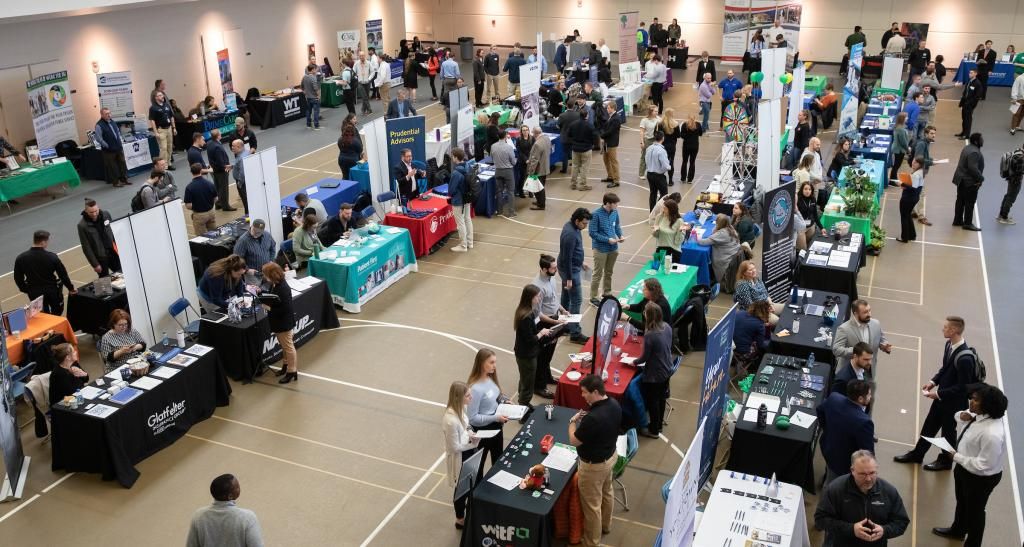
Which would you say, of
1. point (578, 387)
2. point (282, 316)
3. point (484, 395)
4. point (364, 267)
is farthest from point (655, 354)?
point (364, 267)

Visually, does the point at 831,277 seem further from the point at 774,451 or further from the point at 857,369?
the point at 774,451

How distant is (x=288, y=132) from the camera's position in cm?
2195

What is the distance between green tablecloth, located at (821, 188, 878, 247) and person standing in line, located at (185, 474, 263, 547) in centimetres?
1006

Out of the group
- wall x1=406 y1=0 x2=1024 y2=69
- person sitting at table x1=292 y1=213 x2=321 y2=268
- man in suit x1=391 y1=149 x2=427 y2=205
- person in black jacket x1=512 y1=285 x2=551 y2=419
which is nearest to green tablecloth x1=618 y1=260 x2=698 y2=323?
person in black jacket x1=512 y1=285 x2=551 y2=419

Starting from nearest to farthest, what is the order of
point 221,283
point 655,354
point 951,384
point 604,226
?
point 951,384
point 655,354
point 221,283
point 604,226

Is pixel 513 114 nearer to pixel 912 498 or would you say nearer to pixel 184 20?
pixel 184 20

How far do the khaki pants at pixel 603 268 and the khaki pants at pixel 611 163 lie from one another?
18.7 feet

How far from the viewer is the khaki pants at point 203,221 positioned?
13227 millimetres

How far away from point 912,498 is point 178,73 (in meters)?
19.5

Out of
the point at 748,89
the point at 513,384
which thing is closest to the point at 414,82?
the point at 748,89

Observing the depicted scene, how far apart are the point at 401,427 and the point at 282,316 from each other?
1.88 metres

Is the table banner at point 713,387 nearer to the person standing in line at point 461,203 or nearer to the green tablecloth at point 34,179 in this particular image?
the person standing in line at point 461,203

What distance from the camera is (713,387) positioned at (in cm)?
727

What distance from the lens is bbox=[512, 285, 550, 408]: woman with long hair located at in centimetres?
838
